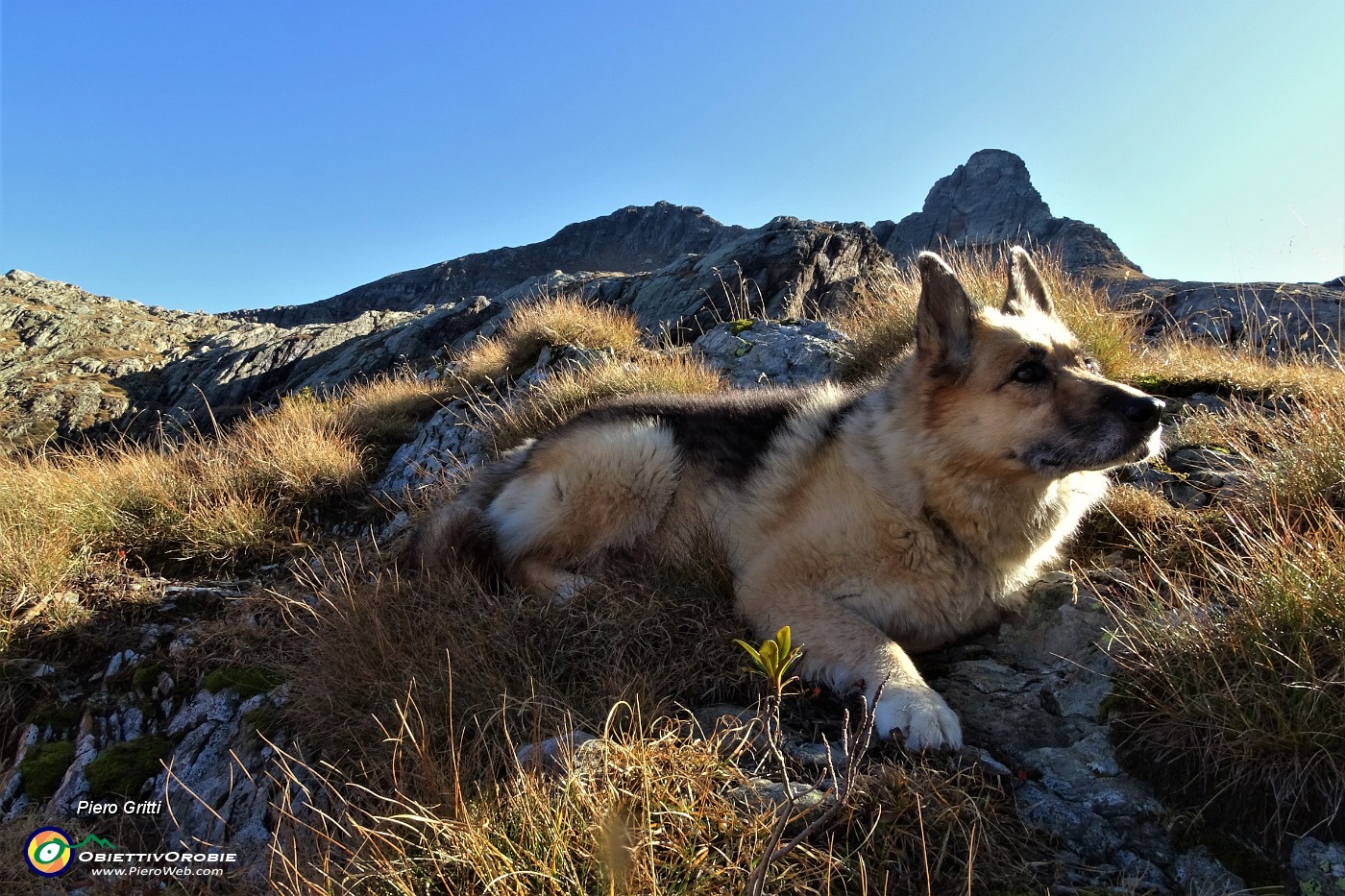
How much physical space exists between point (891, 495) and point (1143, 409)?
104 cm

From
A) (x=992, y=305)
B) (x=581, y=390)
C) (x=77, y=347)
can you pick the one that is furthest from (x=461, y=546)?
(x=77, y=347)

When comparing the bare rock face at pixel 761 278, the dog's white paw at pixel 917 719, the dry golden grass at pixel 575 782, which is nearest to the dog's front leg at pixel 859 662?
the dog's white paw at pixel 917 719

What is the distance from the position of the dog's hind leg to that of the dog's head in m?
1.47

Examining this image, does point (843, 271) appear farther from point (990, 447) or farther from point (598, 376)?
point (990, 447)

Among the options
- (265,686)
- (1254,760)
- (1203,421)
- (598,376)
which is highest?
(598,376)

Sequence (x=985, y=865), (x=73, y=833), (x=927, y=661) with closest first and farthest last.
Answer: (x=985, y=865) < (x=73, y=833) < (x=927, y=661)

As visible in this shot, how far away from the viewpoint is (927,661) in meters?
3.11

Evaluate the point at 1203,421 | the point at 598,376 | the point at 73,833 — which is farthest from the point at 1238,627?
the point at 598,376

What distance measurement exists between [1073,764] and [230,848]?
305 centimetres

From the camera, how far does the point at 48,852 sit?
274cm

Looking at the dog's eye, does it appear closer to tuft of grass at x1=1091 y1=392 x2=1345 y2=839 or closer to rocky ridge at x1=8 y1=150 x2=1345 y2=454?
tuft of grass at x1=1091 y1=392 x2=1345 y2=839

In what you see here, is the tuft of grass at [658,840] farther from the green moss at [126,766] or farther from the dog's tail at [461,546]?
the dog's tail at [461,546]

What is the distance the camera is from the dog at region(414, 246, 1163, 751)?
9.34ft

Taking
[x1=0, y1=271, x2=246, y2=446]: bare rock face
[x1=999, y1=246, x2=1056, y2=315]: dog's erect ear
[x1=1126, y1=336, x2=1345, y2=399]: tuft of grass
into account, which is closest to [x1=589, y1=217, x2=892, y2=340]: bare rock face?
[x1=1126, y1=336, x2=1345, y2=399]: tuft of grass
